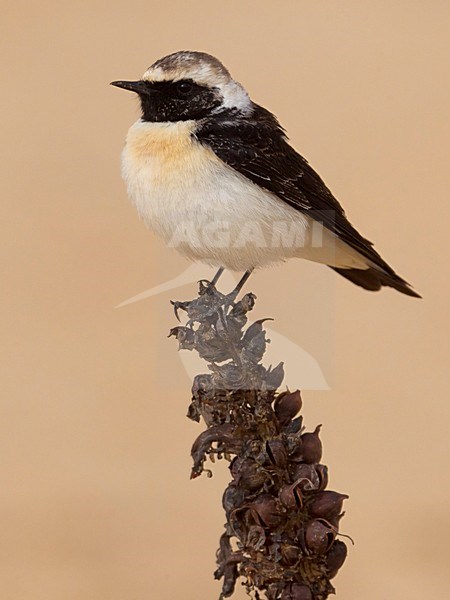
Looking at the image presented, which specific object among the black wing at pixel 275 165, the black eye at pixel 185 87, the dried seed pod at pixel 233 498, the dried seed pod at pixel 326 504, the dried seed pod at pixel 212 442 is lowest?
the dried seed pod at pixel 326 504

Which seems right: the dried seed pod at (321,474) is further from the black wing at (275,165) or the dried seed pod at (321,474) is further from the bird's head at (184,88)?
the bird's head at (184,88)

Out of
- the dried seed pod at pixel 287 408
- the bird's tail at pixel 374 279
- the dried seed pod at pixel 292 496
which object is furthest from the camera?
the bird's tail at pixel 374 279

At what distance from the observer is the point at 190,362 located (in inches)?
80.1

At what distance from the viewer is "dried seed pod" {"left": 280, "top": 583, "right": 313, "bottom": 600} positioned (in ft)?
4.92

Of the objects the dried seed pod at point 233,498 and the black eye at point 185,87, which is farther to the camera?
the black eye at point 185,87

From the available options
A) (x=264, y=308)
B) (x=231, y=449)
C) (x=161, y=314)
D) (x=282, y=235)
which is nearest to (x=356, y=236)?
(x=282, y=235)

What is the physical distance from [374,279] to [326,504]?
0.99 metres

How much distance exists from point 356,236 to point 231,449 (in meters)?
0.80

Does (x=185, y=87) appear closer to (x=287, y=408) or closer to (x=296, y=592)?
(x=287, y=408)

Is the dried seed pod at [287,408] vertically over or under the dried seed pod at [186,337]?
under

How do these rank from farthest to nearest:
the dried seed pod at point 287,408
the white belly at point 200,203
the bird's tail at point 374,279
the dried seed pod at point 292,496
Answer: the bird's tail at point 374,279, the white belly at point 200,203, the dried seed pod at point 287,408, the dried seed pod at point 292,496

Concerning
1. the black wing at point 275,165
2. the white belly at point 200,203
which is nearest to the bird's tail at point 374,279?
the black wing at point 275,165

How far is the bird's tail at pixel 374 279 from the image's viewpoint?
2.29 metres

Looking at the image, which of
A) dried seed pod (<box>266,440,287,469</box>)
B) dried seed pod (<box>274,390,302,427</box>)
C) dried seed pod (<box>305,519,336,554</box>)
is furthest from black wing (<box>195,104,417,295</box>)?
dried seed pod (<box>305,519,336,554</box>)
